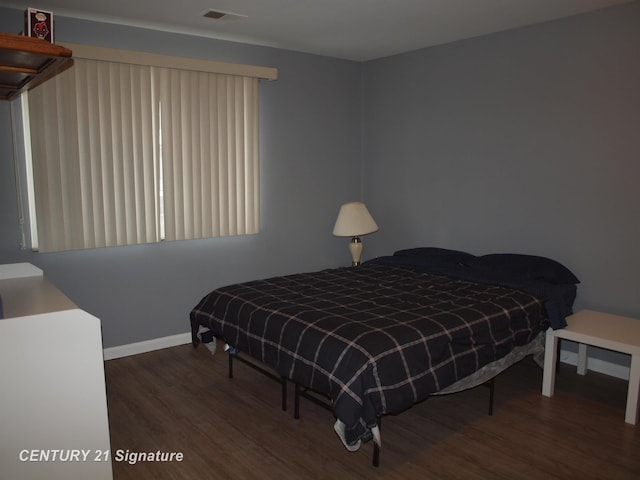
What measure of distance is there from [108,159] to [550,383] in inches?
134

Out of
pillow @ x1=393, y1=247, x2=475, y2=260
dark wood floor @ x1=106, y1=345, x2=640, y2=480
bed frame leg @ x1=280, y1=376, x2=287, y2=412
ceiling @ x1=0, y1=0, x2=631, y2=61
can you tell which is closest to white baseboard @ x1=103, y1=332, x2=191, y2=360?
dark wood floor @ x1=106, y1=345, x2=640, y2=480

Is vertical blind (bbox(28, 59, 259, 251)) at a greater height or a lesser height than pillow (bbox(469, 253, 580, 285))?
greater

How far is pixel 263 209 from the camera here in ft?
15.1

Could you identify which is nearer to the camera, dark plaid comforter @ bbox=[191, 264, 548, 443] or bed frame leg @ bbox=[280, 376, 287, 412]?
dark plaid comforter @ bbox=[191, 264, 548, 443]

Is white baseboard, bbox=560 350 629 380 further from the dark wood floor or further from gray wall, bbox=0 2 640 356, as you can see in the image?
gray wall, bbox=0 2 640 356

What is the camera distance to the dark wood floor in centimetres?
247

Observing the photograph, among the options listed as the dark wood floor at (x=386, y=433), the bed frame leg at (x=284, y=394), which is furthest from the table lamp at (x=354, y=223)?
the bed frame leg at (x=284, y=394)

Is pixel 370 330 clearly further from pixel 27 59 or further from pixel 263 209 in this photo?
pixel 263 209

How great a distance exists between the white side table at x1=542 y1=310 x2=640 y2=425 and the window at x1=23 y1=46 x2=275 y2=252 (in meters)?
2.59

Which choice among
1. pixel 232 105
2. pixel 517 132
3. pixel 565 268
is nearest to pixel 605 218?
pixel 565 268

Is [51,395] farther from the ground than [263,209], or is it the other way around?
[263,209]

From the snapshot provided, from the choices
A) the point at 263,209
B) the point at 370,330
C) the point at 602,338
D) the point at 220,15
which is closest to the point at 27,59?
the point at 220,15

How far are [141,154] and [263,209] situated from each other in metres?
1.18

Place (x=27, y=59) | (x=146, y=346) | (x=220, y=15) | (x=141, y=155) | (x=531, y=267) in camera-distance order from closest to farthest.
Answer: (x=27, y=59) < (x=220, y=15) < (x=531, y=267) < (x=141, y=155) < (x=146, y=346)
